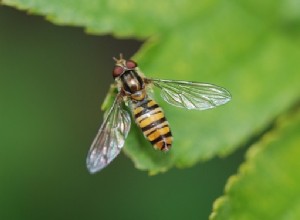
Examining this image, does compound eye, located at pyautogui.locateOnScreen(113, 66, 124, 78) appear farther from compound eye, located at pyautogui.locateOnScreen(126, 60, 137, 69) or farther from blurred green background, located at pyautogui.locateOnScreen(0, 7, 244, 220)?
blurred green background, located at pyautogui.locateOnScreen(0, 7, 244, 220)

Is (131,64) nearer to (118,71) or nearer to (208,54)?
(118,71)

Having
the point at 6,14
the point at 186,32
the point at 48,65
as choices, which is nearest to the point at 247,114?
the point at 186,32

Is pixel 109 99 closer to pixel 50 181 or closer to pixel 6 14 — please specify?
pixel 50 181

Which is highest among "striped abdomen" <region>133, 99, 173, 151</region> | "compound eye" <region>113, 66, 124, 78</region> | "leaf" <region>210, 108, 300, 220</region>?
"compound eye" <region>113, 66, 124, 78</region>

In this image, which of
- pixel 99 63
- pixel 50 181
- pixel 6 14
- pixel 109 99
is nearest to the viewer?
pixel 109 99

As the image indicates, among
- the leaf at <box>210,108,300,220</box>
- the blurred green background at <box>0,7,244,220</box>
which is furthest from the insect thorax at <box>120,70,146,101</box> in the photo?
the blurred green background at <box>0,7,244,220</box>

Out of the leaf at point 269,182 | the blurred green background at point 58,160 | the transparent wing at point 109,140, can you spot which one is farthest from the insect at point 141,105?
the blurred green background at point 58,160

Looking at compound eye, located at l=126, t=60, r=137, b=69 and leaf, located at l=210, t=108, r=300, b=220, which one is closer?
leaf, located at l=210, t=108, r=300, b=220
